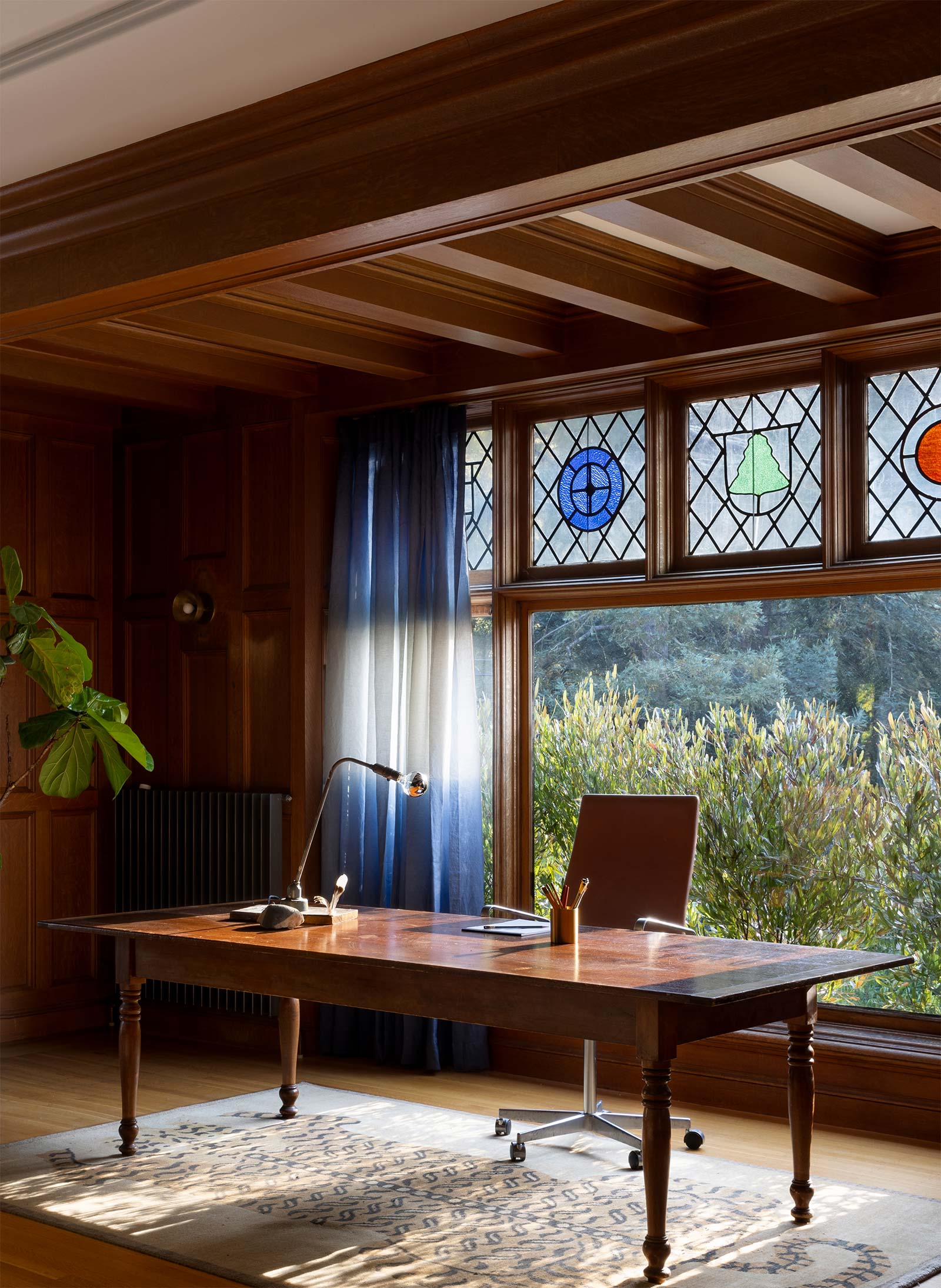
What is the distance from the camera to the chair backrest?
4.86 m

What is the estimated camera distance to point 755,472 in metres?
5.35

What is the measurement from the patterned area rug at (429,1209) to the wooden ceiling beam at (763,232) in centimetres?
275

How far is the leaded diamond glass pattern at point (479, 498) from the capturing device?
609 centimetres

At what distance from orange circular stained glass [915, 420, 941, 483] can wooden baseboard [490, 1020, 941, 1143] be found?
6.16 feet

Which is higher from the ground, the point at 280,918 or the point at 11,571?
the point at 11,571

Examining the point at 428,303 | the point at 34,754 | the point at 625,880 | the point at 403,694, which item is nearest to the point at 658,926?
the point at 625,880

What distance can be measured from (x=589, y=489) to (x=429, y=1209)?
110 inches

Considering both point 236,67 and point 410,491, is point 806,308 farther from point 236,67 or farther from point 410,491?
point 236,67

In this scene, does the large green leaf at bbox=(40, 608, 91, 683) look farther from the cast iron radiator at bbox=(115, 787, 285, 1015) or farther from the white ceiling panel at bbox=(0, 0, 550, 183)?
the white ceiling panel at bbox=(0, 0, 550, 183)

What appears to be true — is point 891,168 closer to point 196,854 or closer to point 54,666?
point 54,666

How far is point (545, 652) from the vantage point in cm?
597

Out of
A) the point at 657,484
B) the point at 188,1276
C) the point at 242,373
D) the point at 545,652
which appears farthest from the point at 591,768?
the point at 188,1276

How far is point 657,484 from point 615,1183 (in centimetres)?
249

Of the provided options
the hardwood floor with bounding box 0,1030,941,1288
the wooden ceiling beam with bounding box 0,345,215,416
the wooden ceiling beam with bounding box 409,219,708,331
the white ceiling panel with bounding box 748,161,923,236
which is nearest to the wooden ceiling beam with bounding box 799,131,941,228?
the white ceiling panel with bounding box 748,161,923,236
